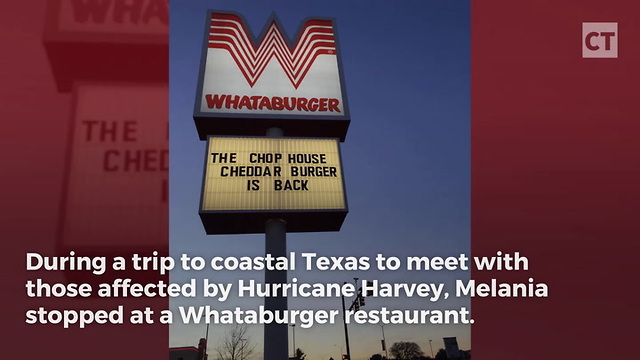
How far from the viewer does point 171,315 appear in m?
12.4

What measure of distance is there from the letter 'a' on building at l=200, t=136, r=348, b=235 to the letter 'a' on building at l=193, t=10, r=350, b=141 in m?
0.89

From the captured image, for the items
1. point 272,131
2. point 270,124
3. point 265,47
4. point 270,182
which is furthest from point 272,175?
point 265,47

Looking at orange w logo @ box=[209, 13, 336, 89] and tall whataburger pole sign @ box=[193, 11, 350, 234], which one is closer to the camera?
tall whataburger pole sign @ box=[193, 11, 350, 234]

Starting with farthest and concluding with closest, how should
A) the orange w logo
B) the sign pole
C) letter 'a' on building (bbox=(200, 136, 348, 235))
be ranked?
the orange w logo
letter 'a' on building (bbox=(200, 136, 348, 235))
the sign pole

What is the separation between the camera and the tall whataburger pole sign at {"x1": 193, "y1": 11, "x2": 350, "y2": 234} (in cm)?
2242

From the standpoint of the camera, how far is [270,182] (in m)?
22.5

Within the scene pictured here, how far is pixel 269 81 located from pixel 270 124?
5.55 feet

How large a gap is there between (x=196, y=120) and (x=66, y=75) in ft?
51.5

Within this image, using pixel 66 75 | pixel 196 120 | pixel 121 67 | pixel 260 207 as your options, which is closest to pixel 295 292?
pixel 260 207

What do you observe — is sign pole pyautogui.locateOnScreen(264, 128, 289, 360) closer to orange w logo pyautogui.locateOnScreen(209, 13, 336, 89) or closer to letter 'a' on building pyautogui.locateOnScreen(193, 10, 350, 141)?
letter 'a' on building pyautogui.locateOnScreen(193, 10, 350, 141)

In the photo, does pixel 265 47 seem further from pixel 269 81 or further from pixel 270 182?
pixel 270 182

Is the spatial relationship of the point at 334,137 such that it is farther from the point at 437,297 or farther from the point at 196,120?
the point at 437,297

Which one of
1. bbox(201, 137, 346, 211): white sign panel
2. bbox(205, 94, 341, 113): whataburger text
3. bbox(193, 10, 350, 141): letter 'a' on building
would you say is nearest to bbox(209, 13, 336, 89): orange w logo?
bbox(193, 10, 350, 141): letter 'a' on building

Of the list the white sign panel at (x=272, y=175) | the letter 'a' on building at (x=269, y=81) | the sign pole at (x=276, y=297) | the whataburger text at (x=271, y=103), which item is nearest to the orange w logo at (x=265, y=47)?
the letter 'a' on building at (x=269, y=81)
